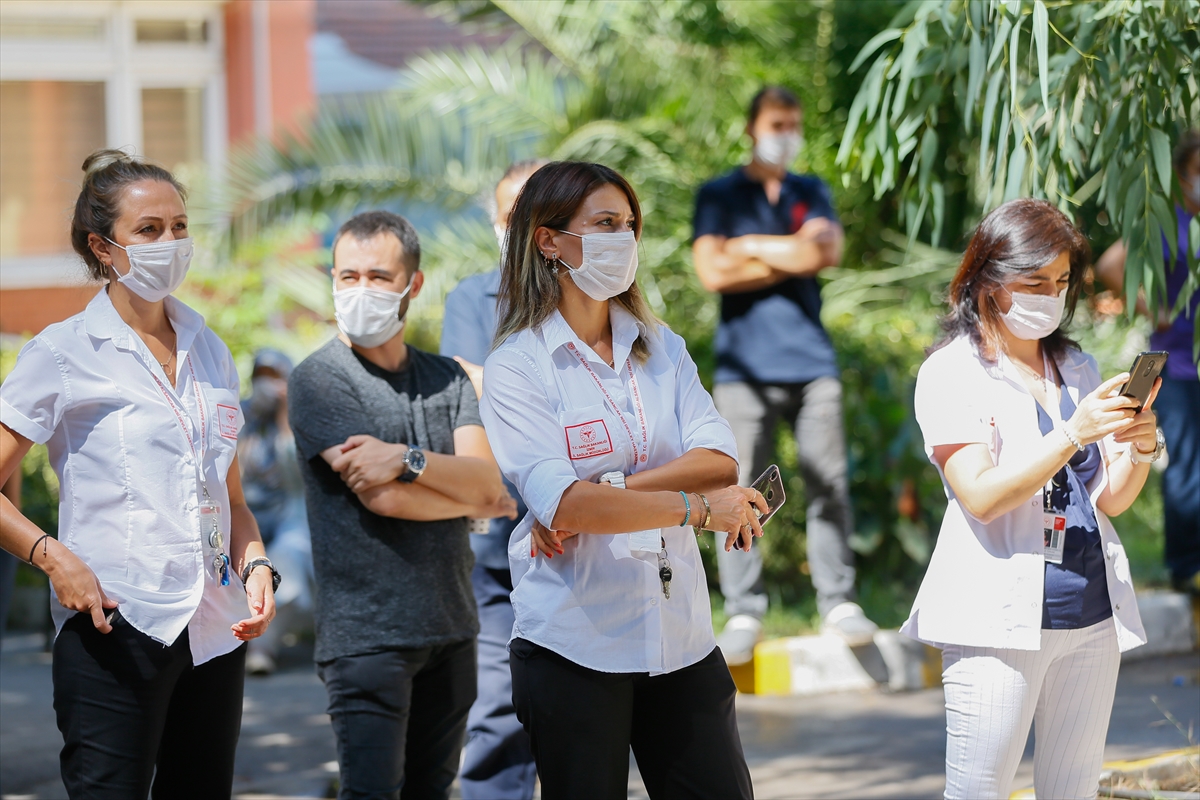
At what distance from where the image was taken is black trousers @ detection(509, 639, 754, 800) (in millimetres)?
2854

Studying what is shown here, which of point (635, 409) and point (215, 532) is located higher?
point (635, 409)

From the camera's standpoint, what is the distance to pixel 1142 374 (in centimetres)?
308

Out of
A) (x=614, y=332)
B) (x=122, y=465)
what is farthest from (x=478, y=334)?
(x=122, y=465)

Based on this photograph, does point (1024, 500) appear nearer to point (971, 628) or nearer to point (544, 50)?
point (971, 628)

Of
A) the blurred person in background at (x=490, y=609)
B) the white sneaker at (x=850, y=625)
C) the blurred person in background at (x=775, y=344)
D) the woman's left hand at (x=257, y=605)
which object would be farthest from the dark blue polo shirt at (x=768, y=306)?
the woman's left hand at (x=257, y=605)

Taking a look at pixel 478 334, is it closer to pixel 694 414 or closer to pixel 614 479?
pixel 694 414

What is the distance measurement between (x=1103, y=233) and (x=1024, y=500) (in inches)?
184

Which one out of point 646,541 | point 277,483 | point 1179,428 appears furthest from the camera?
point 277,483

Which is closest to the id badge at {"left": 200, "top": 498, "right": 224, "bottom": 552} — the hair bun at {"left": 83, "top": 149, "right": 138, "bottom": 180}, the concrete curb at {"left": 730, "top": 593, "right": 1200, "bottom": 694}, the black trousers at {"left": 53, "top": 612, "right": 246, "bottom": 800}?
the black trousers at {"left": 53, "top": 612, "right": 246, "bottom": 800}

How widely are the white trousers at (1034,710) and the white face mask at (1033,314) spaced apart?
72 centimetres

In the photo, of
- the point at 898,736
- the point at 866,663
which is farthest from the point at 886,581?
the point at 898,736

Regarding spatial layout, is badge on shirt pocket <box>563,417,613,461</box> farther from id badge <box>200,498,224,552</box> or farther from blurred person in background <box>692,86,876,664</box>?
blurred person in background <box>692,86,876,664</box>

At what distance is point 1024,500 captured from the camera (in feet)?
10.4

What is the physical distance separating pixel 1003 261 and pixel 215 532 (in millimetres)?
2011
